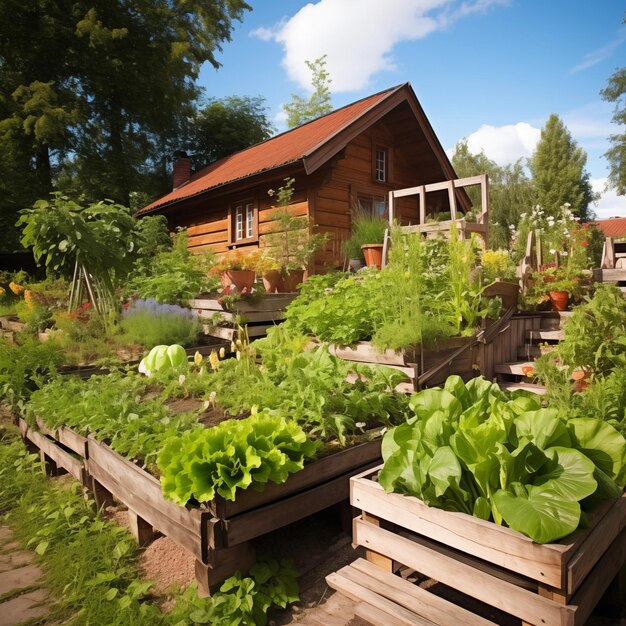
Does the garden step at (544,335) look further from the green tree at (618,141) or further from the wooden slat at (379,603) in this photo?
the green tree at (618,141)

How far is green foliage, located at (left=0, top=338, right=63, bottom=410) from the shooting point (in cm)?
387

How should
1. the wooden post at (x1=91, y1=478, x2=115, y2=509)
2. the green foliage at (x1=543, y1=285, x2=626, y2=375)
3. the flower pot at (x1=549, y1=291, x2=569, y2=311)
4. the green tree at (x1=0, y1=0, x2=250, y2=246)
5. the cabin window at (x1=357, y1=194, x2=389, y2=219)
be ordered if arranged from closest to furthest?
the wooden post at (x1=91, y1=478, x2=115, y2=509) < the green foliage at (x1=543, y1=285, x2=626, y2=375) < the flower pot at (x1=549, y1=291, x2=569, y2=311) < the cabin window at (x1=357, y1=194, x2=389, y2=219) < the green tree at (x1=0, y1=0, x2=250, y2=246)

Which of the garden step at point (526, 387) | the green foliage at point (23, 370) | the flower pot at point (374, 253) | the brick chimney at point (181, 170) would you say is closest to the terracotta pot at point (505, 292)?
the garden step at point (526, 387)

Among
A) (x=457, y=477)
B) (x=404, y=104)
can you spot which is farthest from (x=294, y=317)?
(x=404, y=104)

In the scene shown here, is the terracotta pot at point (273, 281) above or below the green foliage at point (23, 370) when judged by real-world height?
above

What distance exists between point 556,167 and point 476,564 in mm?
35530

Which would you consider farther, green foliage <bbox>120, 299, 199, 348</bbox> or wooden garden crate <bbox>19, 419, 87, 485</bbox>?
green foliage <bbox>120, 299, 199, 348</bbox>

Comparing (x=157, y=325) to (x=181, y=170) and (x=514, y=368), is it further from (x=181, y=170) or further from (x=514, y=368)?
(x=181, y=170)

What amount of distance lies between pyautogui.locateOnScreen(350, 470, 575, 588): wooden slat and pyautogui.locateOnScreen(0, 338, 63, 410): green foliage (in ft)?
10.2

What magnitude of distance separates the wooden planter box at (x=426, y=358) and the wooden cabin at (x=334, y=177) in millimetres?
4456

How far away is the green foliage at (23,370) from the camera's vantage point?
12.7 ft

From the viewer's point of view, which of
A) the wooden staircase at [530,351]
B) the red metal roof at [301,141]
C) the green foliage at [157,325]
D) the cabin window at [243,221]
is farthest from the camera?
the cabin window at [243,221]

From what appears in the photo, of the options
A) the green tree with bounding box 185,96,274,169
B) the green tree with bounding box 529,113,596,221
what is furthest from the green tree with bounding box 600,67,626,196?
the green tree with bounding box 185,96,274,169

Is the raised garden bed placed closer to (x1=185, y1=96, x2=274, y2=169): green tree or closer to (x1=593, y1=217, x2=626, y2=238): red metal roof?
(x1=185, y1=96, x2=274, y2=169): green tree
